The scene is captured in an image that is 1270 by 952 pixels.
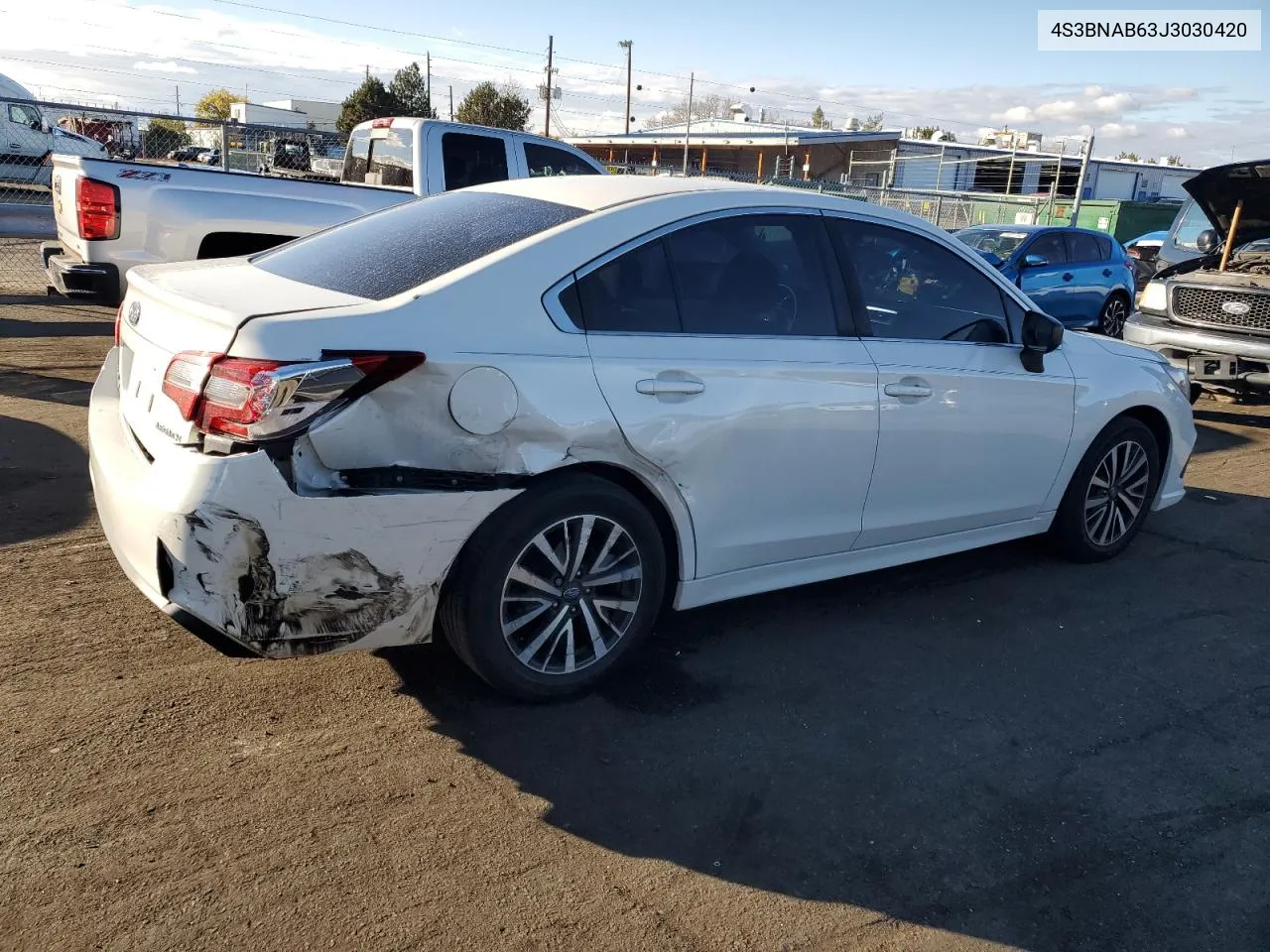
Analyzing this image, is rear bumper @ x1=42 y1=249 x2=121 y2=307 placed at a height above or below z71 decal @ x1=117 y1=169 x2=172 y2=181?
below

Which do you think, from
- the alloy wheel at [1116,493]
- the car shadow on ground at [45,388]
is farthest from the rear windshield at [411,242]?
the car shadow on ground at [45,388]

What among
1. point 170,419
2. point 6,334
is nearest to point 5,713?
point 170,419

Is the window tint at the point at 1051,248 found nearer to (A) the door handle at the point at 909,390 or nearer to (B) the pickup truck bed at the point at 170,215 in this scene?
(B) the pickup truck bed at the point at 170,215

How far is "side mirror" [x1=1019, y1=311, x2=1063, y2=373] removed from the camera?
15.1 ft

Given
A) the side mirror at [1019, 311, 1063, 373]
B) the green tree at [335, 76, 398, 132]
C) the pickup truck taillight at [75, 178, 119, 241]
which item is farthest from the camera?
the green tree at [335, 76, 398, 132]

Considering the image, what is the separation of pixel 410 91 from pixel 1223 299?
168 ft

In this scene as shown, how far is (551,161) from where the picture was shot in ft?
32.4

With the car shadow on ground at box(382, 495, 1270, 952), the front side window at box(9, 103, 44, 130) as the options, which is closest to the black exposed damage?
the car shadow on ground at box(382, 495, 1270, 952)

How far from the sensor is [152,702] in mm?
3381

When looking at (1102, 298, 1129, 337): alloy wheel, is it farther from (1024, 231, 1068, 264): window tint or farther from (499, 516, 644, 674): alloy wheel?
(499, 516, 644, 674): alloy wheel

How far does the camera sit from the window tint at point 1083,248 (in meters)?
14.3

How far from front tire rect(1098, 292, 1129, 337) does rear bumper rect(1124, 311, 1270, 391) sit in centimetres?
591

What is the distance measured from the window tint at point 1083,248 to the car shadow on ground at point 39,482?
505 inches

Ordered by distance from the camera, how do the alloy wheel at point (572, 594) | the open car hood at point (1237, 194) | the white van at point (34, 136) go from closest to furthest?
1. the alloy wheel at point (572, 594)
2. the open car hood at point (1237, 194)
3. the white van at point (34, 136)
